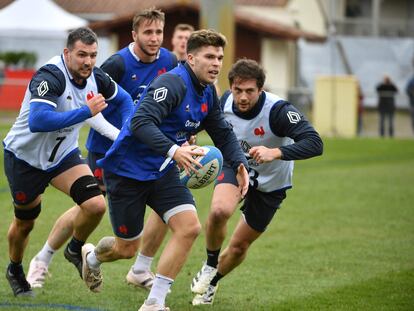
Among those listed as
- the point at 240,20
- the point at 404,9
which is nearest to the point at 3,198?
the point at 240,20

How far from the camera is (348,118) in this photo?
27.7 meters

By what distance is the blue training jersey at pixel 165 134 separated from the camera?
6859 mm

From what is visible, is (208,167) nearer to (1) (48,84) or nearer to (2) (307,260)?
(1) (48,84)

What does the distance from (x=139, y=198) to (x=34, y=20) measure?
76.4 feet

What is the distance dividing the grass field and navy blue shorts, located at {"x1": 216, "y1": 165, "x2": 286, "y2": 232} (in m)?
0.63

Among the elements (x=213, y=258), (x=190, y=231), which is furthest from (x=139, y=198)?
(x=213, y=258)

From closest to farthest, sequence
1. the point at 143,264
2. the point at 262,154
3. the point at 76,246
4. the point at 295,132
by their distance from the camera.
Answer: the point at 262,154 → the point at 295,132 → the point at 76,246 → the point at 143,264

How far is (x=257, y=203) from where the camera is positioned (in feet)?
26.3

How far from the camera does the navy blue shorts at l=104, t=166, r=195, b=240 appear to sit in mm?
6988

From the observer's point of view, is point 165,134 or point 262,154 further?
point 262,154

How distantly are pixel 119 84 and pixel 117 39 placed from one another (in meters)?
27.9

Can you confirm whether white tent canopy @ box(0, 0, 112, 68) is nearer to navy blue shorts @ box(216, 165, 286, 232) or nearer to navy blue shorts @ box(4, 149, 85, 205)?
navy blue shorts @ box(216, 165, 286, 232)

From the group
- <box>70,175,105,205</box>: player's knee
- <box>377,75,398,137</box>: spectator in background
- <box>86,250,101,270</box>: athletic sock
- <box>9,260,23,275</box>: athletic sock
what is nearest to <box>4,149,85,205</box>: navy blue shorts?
<box>70,175,105,205</box>: player's knee

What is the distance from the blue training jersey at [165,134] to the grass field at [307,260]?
1.11m
